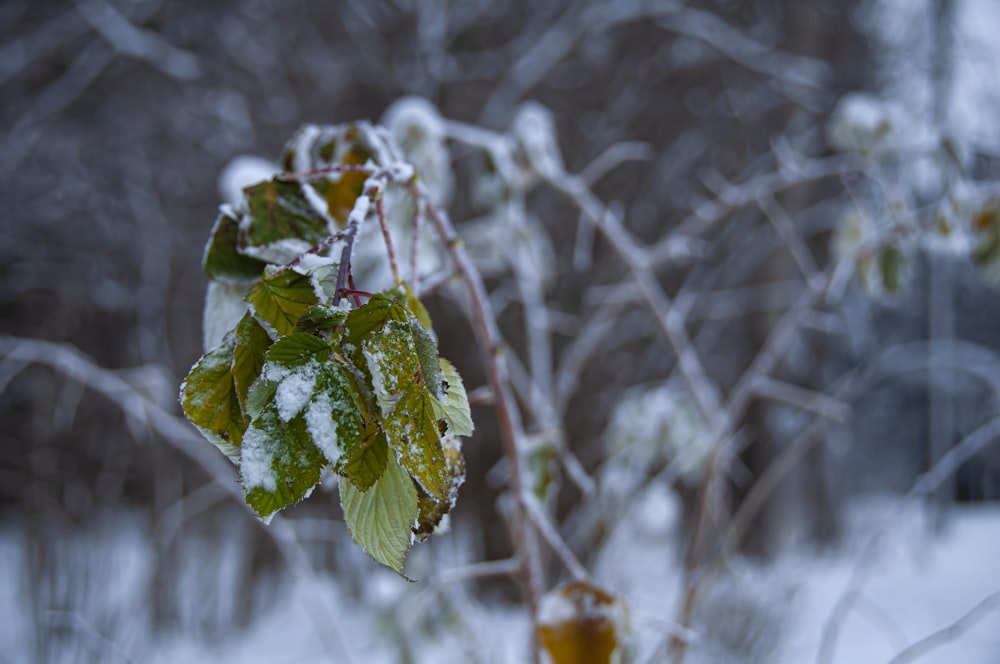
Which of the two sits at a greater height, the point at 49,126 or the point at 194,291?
the point at 49,126

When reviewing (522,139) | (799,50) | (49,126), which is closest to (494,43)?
(799,50)

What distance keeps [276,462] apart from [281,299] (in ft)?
0.27

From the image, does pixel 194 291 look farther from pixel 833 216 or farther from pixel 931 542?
pixel 931 542

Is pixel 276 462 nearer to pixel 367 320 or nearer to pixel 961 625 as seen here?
pixel 367 320

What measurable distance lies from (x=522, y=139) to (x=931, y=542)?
3623mm

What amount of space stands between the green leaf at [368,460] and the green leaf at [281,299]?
0.07 metres

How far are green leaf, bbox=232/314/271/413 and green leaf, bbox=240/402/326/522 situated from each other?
0.12ft

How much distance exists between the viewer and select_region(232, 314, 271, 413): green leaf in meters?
0.30

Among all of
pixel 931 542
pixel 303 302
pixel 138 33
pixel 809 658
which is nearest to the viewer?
pixel 303 302

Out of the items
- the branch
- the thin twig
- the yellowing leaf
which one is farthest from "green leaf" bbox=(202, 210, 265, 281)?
the thin twig

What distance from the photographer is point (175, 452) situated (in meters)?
2.77

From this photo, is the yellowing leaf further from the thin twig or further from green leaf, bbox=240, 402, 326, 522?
the thin twig

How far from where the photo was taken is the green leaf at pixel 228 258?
1.36 feet

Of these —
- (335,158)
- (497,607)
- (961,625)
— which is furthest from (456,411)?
(497,607)
